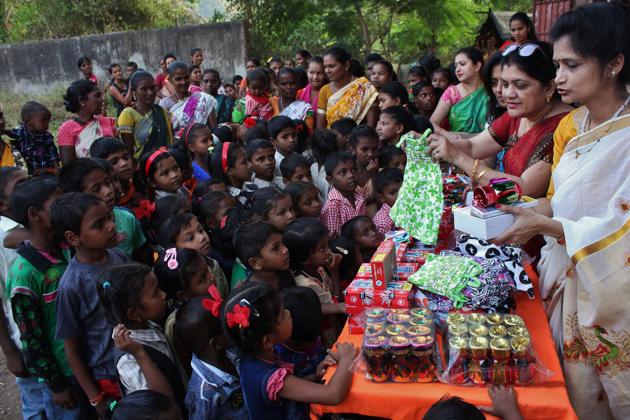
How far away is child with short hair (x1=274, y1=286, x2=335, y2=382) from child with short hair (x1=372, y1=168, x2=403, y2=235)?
1387 mm

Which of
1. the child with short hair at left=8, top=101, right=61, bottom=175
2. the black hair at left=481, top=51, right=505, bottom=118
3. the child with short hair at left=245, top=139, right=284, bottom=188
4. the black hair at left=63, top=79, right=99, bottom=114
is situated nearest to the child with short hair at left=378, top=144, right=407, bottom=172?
the black hair at left=481, top=51, right=505, bottom=118

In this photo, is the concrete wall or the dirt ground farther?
the concrete wall

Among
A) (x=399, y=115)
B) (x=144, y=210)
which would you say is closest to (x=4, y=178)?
(x=144, y=210)

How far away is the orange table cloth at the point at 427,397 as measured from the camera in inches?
66.4

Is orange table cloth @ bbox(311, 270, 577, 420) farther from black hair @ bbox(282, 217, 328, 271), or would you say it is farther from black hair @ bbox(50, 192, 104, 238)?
black hair @ bbox(50, 192, 104, 238)

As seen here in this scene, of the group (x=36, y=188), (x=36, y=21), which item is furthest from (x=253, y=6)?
(x=36, y=188)

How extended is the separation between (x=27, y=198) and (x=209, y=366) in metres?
1.33

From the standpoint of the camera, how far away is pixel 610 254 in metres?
1.92

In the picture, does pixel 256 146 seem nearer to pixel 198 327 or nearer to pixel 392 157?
pixel 392 157

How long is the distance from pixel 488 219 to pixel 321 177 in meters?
2.55

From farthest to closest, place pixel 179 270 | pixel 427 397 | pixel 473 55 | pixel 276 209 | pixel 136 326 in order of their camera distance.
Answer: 1. pixel 473 55
2. pixel 276 209
3. pixel 179 270
4. pixel 136 326
5. pixel 427 397

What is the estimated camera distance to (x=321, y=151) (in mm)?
4613

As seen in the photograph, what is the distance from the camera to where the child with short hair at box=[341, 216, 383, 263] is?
11.4ft

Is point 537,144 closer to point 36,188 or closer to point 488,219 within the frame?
point 488,219
